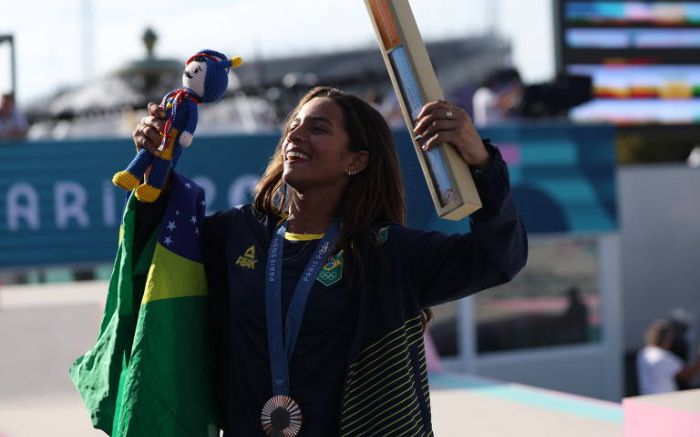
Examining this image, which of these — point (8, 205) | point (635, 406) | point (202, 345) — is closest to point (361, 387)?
point (202, 345)

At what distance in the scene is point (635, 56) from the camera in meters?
15.2

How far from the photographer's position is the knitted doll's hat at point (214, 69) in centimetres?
250

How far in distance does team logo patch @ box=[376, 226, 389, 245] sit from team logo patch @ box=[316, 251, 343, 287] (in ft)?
0.32

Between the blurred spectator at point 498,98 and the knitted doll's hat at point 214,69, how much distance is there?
934 cm

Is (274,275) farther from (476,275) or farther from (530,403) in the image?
(530,403)

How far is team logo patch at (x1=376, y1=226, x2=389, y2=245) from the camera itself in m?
2.31

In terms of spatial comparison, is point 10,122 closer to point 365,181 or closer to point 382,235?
point 365,181

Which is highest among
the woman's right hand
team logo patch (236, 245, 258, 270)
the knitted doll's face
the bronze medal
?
the knitted doll's face

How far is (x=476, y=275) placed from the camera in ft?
7.18

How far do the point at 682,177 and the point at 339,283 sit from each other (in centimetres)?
1443

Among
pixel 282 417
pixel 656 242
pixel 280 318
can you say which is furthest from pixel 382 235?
pixel 656 242

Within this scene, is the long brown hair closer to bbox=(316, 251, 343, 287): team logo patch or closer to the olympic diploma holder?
bbox=(316, 251, 343, 287): team logo patch

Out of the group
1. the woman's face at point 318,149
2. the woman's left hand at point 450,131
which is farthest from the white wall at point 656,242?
the woman's left hand at point 450,131

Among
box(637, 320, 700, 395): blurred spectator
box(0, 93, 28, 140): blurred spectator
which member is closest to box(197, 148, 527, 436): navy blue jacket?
box(637, 320, 700, 395): blurred spectator
